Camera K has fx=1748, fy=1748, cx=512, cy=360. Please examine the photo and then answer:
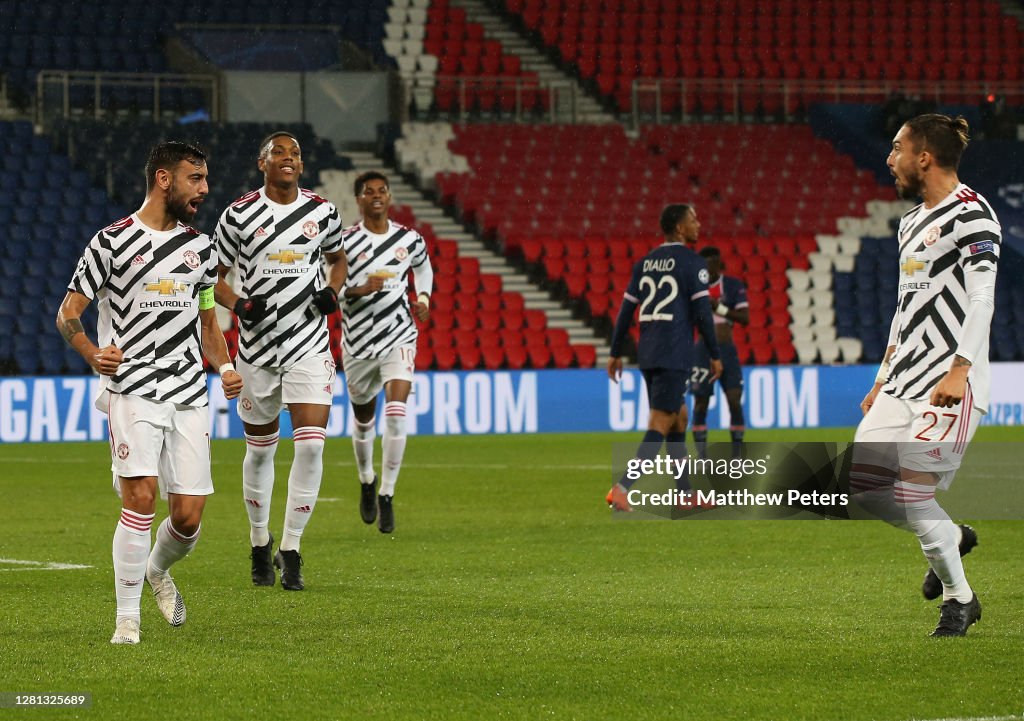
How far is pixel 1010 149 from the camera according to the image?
95.5ft

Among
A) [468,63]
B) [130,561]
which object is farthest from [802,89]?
[130,561]

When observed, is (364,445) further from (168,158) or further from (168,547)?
(168,158)

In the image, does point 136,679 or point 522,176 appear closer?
point 136,679

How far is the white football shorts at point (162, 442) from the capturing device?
258 inches

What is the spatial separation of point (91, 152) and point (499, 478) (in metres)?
11.7

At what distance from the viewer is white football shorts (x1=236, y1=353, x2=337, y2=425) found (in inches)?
335

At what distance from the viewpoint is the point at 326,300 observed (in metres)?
8.44

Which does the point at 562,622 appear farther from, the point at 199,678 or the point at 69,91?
the point at 69,91

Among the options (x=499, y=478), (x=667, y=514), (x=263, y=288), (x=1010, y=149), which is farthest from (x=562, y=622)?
(x=1010, y=149)

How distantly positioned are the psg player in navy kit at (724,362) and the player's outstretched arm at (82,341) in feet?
27.0

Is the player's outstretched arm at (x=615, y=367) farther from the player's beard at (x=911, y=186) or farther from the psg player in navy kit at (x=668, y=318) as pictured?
the player's beard at (x=911, y=186)

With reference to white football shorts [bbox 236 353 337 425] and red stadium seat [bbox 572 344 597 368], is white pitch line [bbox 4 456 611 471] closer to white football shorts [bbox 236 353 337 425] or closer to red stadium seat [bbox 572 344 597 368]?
red stadium seat [bbox 572 344 597 368]

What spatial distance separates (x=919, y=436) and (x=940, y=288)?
1.90ft

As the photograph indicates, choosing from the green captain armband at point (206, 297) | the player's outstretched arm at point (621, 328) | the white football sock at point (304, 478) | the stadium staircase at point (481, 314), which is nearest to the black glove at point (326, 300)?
the white football sock at point (304, 478)
